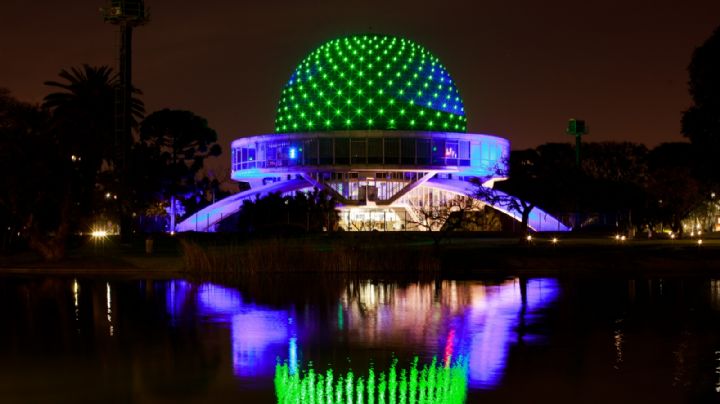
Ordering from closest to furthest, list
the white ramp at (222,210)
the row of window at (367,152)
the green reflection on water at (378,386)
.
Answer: the green reflection on water at (378,386)
the white ramp at (222,210)
the row of window at (367,152)

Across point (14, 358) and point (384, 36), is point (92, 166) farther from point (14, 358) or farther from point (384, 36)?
point (384, 36)

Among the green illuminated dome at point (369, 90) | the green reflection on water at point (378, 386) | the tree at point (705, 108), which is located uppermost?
the green illuminated dome at point (369, 90)

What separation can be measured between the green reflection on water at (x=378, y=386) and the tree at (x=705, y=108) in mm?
31280

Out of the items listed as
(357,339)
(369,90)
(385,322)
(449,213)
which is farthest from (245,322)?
(369,90)

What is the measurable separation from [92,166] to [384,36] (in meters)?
54.7

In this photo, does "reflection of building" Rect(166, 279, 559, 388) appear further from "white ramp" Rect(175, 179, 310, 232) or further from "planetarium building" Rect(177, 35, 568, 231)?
"planetarium building" Rect(177, 35, 568, 231)

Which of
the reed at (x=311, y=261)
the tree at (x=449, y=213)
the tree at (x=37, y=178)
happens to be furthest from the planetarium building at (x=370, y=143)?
the reed at (x=311, y=261)

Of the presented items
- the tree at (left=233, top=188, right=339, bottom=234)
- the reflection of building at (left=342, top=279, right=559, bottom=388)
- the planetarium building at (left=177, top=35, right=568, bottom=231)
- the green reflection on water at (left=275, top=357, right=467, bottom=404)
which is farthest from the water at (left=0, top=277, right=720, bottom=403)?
the planetarium building at (left=177, top=35, right=568, bottom=231)

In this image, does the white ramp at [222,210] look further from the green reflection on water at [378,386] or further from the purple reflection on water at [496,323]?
the green reflection on water at [378,386]

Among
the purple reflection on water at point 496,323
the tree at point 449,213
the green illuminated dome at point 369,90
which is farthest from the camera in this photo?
the green illuminated dome at point 369,90

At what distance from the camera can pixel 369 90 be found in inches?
3659

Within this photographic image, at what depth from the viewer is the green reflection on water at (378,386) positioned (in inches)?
632

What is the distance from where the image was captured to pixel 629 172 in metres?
93.8

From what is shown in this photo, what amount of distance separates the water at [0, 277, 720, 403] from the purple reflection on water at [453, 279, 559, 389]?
55 mm
